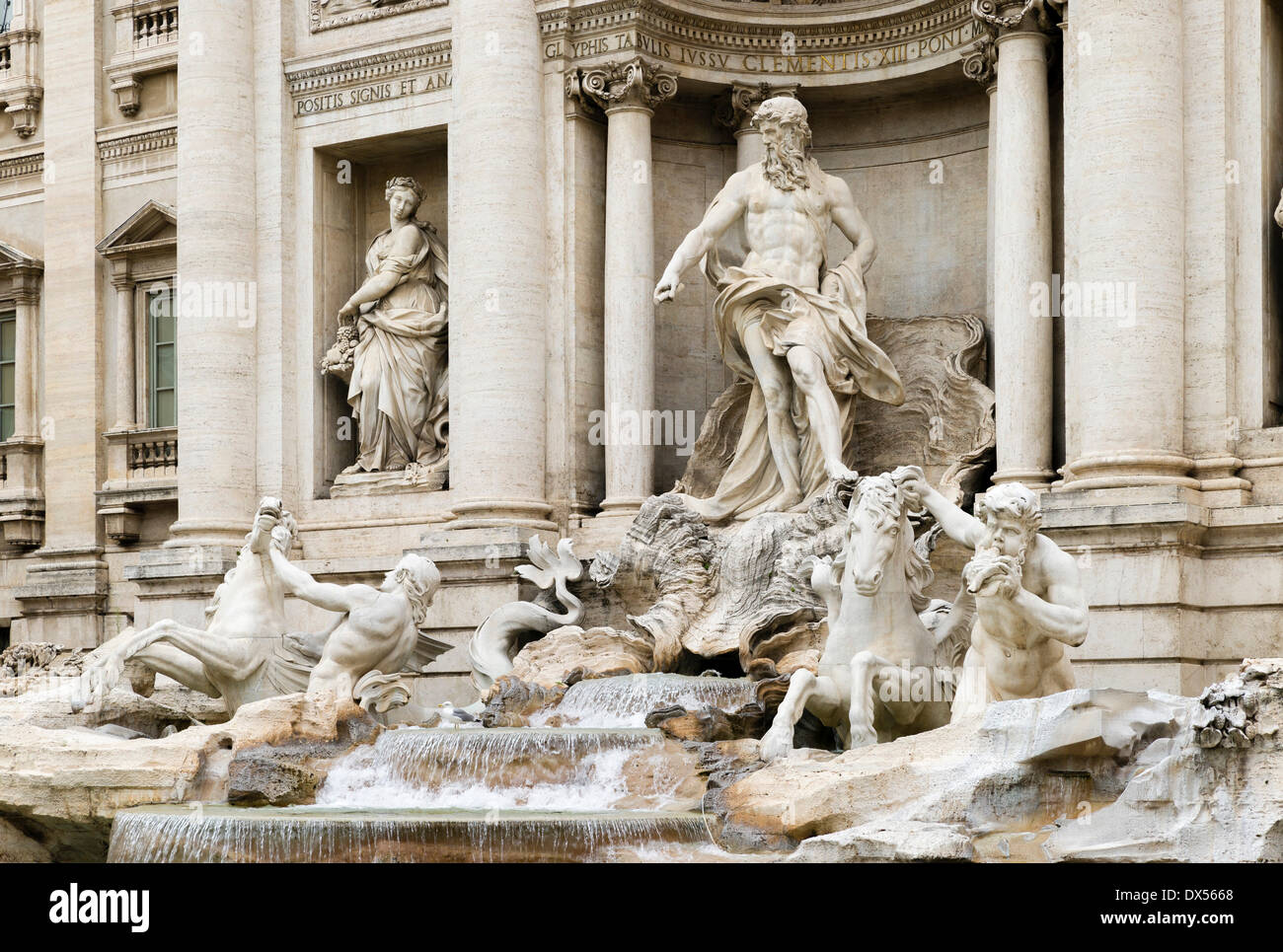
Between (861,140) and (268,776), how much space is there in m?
9.69

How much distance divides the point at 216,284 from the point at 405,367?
2219mm

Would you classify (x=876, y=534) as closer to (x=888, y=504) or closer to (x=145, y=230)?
(x=888, y=504)

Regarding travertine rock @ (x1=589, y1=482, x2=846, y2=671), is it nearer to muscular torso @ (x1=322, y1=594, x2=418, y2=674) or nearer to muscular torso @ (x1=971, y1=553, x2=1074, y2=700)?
muscular torso @ (x1=322, y1=594, x2=418, y2=674)

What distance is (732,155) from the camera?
19953 millimetres

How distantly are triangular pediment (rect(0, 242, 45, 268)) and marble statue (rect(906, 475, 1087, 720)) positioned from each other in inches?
571

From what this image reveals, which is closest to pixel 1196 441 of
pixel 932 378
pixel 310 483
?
pixel 932 378

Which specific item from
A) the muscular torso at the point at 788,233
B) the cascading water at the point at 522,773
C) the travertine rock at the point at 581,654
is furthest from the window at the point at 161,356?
the cascading water at the point at 522,773

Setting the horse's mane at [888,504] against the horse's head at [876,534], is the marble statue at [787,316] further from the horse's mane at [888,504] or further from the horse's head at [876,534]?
the horse's head at [876,534]

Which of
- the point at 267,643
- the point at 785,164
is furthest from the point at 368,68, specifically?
the point at 267,643

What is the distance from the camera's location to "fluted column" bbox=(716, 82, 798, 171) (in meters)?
19.1

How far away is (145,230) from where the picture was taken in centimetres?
2216

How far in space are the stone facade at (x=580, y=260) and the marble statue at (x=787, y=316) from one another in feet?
3.54

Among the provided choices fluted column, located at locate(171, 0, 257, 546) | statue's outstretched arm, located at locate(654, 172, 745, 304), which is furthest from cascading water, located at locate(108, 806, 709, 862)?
fluted column, located at locate(171, 0, 257, 546)

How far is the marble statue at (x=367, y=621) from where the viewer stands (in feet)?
50.0
